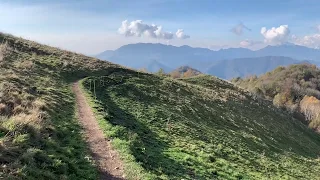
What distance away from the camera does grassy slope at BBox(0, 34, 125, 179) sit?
1192 centimetres

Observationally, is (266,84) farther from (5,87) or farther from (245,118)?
(5,87)

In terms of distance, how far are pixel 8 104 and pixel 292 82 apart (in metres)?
168

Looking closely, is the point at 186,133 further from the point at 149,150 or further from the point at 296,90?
the point at 296,90

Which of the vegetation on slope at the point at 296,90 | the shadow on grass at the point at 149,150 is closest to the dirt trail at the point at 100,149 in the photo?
the shadow on grass at the point at 149,150

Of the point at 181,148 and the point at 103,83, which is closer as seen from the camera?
the point at 181,148

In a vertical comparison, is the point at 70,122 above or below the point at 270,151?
above

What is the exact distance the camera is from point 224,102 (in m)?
49.8

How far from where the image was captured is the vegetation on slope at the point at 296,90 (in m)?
120

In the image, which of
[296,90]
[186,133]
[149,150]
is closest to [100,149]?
[149,150]

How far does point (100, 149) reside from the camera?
55.6 ft

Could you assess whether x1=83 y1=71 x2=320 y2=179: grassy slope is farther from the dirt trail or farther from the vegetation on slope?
the vegetation on slope

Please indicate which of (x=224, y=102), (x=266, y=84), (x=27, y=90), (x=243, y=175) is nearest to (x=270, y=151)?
(x=243, y=175)

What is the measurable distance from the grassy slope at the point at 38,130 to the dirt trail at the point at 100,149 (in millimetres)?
536

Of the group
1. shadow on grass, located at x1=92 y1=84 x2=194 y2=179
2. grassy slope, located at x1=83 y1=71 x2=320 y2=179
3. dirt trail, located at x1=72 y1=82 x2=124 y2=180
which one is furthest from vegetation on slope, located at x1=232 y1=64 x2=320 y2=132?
dirt trail, located at x1=72 y1=82 x2=124 y2=180
